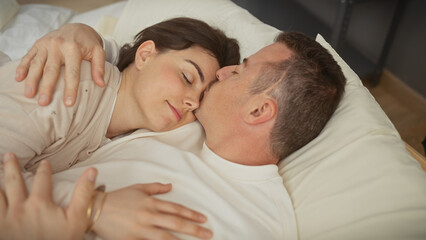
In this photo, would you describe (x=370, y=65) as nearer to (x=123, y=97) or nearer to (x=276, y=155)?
(x=276, y=155)

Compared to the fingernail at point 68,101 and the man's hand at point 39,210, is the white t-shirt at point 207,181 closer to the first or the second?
the man's hand at point 39,210

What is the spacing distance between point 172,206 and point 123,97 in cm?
51

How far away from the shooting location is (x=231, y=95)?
1.11 m

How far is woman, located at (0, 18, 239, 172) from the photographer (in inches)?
38.2

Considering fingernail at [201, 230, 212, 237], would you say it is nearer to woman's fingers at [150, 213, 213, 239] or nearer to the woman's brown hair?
woman's fingers at [150, 213, 213, 239]

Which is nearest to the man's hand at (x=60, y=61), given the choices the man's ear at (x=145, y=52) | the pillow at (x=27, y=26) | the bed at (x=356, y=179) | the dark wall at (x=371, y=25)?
the man's ear at (x=145, y=52)

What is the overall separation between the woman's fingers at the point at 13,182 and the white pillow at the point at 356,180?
74 cm

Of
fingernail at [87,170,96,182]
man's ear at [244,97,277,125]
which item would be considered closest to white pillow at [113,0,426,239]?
man's ear at [244,97,277,125]

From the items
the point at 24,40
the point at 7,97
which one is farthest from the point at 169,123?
the point at 24,40

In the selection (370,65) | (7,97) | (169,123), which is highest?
(7,97)

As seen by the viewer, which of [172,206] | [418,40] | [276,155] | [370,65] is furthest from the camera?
[370,65]

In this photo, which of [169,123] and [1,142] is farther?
[169,123]

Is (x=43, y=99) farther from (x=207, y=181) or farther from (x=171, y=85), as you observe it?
(x=207, y=181)

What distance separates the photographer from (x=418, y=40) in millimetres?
2311
